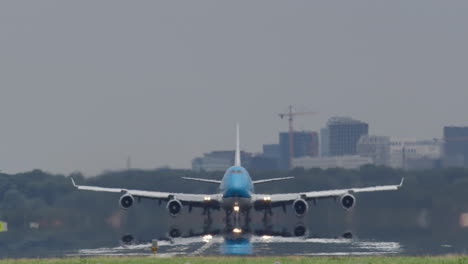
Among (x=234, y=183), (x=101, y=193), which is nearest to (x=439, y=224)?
(x=234, y=183)

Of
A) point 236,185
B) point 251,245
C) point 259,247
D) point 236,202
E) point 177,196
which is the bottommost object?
point 259,247

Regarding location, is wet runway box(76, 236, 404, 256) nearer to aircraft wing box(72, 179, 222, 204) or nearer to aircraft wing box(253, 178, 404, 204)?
aircraft wing box(72, 179, 222, 204)

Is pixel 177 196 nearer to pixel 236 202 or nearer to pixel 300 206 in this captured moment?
pixel 236 202

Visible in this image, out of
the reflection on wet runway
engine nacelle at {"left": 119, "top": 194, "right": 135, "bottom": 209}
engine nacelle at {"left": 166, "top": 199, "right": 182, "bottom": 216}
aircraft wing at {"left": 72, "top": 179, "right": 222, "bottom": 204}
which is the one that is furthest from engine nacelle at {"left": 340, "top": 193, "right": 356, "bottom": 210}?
engine nacelle at {"left": 119, "top": 194, "right": 135, "bottom": 209}

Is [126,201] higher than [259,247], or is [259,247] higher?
[126,201]

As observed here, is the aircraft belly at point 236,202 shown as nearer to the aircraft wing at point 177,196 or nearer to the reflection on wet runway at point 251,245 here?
the aircraft wing at point 177,196

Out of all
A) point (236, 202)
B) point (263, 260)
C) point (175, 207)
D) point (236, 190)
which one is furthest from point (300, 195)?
point (263, 260)

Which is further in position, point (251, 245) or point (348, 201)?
point (348, 201)

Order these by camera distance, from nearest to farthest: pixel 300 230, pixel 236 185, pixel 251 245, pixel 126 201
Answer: pixel 251 245 → pixel 300 230 → pixel 236 185 → pixel 126 201

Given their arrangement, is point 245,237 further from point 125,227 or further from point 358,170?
point 358,170
